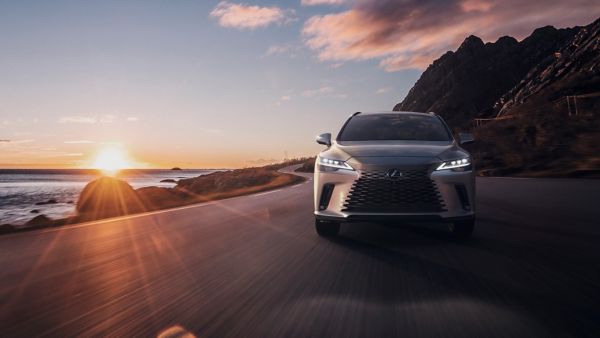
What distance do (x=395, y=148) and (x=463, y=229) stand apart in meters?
1.39

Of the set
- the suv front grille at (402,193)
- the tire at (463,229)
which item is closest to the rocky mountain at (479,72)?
the tire at (463,229)

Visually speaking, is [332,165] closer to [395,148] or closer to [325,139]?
[395,148]

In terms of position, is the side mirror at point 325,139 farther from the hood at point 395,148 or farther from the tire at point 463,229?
the tire at point 463,229

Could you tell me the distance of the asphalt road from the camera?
119 inches

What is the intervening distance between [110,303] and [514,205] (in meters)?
9.36

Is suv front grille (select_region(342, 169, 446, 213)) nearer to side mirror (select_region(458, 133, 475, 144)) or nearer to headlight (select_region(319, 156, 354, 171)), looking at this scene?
headlight (select_region(319, 156, 354, 171))

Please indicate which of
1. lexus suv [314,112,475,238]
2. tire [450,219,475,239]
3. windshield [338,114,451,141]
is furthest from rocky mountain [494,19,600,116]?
lexus suv [314,112,475,238]

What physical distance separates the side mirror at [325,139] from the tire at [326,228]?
1456mm

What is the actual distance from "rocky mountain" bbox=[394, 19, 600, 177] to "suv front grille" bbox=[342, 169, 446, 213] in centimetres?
1873

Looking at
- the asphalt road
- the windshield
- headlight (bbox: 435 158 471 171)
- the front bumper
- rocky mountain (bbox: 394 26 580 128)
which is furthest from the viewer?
rocky mountain (bbox: 394 26 580 128)

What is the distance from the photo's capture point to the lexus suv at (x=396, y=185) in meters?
5.70

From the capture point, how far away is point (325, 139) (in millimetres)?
7707

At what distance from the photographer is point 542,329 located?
9.46 feet

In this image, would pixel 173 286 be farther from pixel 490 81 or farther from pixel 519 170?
pixel 490 81
